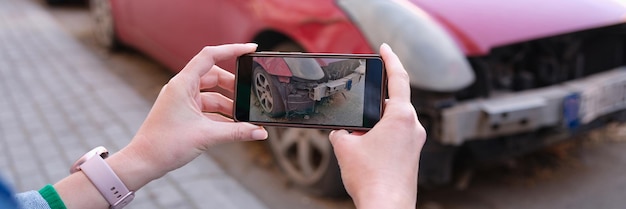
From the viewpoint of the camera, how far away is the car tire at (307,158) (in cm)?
Answer: 335

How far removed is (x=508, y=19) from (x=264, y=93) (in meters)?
1.93

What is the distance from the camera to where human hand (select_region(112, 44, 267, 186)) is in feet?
4.67

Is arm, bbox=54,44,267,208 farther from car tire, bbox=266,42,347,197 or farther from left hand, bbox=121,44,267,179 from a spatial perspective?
car tire, bbox=266,42,347,197

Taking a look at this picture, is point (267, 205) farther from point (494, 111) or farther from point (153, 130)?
point (153, 130)

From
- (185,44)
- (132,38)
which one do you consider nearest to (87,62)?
(132,38)

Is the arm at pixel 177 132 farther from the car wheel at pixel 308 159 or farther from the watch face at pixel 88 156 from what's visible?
the car wheel at pixel 308 159

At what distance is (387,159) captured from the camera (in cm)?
113

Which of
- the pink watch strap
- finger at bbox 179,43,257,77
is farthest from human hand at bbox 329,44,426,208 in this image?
the pink watch strap

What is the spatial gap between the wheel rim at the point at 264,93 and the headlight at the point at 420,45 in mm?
1506

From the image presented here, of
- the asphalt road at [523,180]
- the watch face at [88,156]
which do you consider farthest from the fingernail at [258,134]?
the asphalt road at [523,180]

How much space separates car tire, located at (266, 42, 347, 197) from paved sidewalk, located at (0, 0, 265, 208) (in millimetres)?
300

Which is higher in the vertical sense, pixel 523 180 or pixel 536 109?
pixel 536 109

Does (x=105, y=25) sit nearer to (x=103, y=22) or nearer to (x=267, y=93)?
(x=103, y=22)

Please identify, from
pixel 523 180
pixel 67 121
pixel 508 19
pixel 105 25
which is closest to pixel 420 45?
pixel 508 19
